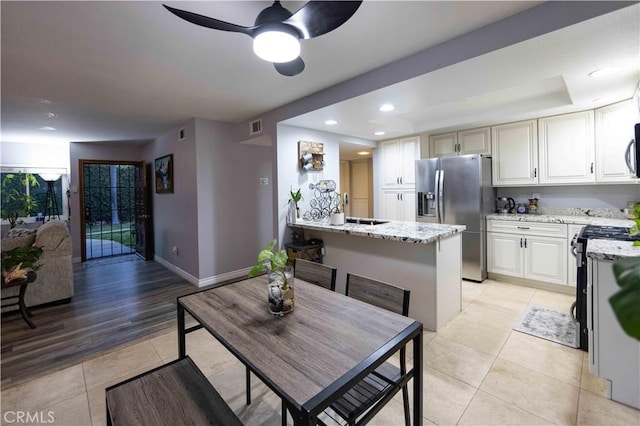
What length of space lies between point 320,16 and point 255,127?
287cm

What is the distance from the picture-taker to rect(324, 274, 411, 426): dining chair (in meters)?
1.22

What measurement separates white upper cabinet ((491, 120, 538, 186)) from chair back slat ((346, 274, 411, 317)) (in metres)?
3.39

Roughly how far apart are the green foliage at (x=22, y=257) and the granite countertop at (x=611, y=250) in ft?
15.7

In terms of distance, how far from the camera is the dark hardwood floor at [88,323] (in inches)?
91.4

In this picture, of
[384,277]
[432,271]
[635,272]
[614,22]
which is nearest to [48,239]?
[384,277]

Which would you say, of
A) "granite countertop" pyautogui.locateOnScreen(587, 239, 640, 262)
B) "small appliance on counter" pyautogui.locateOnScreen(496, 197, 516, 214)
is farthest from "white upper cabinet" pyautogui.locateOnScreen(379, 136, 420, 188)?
"granite countertop" pyautogui.locateOnScreen(587, 239, 640, 262)

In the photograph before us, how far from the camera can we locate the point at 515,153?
3.92 meters

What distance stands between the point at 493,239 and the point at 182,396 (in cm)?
408

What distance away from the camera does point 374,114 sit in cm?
331

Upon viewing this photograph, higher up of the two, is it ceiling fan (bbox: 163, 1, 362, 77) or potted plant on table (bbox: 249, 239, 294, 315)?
ceiling fan (bbox: 163, 1, 362, 77)

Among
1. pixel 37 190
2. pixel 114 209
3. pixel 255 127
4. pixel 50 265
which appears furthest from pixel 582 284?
pixel 37 190

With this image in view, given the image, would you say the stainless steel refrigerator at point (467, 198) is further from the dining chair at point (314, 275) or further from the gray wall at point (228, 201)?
the dining chair at point (314, 275)

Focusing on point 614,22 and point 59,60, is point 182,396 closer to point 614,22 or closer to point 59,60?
point 59,60

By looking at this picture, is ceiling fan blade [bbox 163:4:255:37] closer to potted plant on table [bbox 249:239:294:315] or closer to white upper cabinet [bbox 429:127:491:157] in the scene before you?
potted plant on table [bbox 249:239:294:315]
